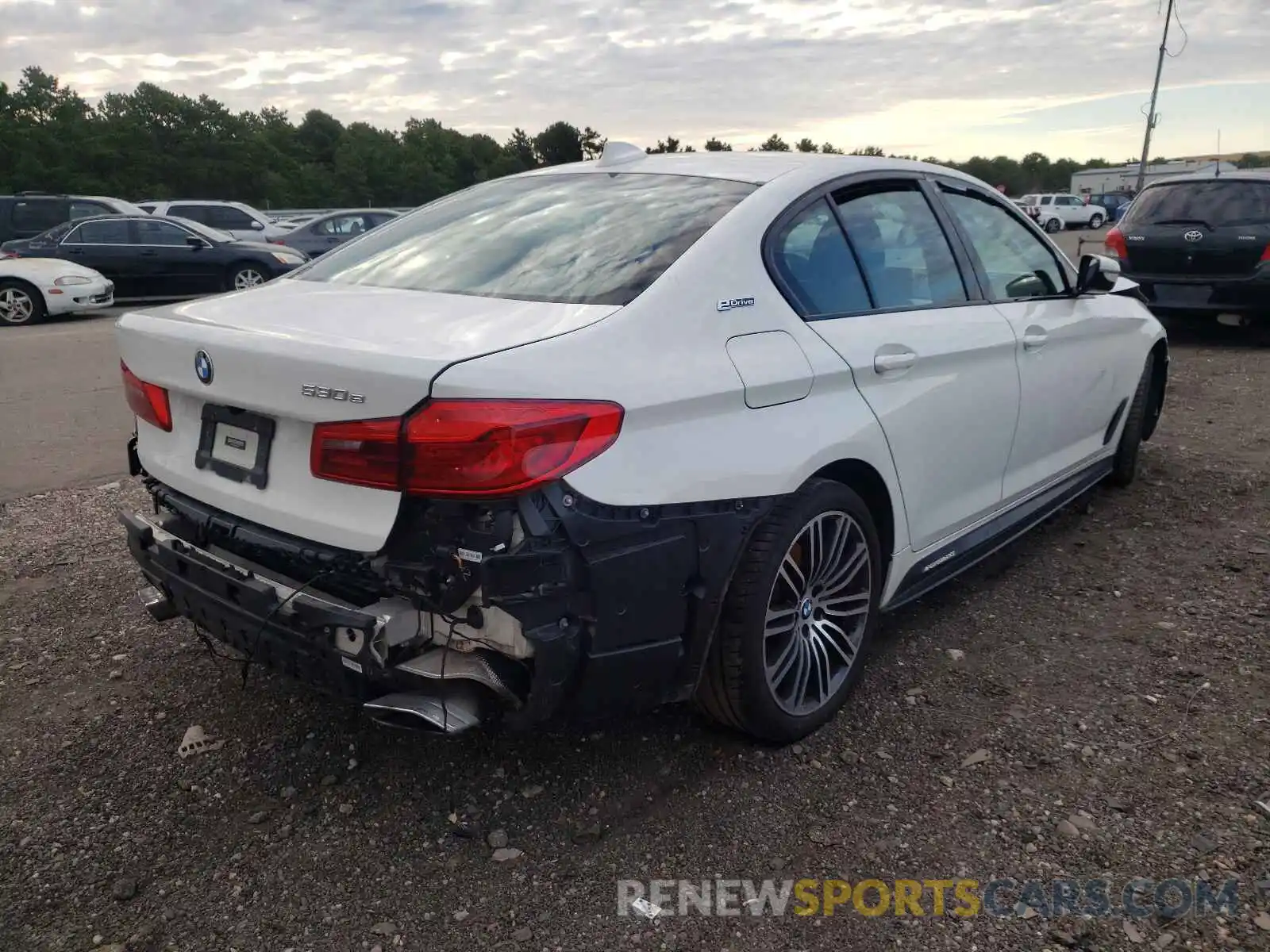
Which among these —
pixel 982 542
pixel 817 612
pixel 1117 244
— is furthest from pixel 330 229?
pixel 817 612

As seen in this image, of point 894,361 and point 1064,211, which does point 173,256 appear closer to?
point 894,361

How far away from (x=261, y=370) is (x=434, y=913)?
133 cm

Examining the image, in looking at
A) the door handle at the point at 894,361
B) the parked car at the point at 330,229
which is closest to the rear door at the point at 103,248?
the parked car at the point at 330,229

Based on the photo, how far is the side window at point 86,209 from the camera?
16.5 metres

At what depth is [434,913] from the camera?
230 centimetres

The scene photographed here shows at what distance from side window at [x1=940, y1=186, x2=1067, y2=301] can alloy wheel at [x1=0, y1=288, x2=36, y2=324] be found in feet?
43.2

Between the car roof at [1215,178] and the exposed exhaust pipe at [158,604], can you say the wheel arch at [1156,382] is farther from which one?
the car roof at [1215,178]

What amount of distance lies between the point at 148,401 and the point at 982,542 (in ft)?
9.24

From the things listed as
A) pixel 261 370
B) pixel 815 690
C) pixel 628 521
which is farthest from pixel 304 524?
pixel 815 690

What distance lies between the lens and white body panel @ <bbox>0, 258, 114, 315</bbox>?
43.0 ft

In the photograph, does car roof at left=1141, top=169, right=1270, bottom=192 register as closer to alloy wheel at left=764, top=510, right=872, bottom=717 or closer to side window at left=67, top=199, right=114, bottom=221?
alloy wheel at left=764, top=510, right=872, bottom=717

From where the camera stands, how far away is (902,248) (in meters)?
3.37

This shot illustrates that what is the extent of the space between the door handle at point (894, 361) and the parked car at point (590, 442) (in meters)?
0.02

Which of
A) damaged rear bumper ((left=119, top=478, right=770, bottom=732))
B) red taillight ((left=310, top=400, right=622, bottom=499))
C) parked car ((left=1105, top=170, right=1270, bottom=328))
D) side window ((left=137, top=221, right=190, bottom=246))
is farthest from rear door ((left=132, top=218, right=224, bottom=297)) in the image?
red taillight ((left=310, top=400, right=622, bottom=499))
